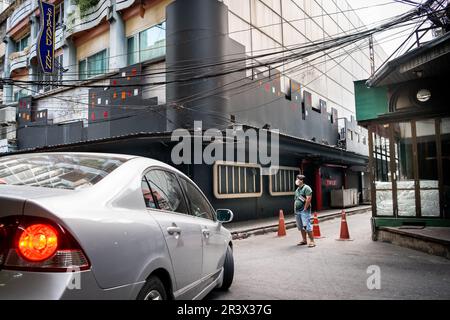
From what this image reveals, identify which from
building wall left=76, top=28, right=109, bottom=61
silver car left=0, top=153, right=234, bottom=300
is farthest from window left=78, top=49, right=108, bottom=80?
silver car left=0, top=153, right=234, bottom=300

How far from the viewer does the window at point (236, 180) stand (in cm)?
1523

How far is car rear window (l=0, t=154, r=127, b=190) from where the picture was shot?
2711 millimetres

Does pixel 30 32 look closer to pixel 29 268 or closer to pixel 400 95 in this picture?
pixel 400 95

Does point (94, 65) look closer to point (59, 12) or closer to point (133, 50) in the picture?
point (133, 50)

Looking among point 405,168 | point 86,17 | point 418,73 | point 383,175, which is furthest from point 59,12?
point 405,168

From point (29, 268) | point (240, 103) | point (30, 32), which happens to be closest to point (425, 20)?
point (240, 103)

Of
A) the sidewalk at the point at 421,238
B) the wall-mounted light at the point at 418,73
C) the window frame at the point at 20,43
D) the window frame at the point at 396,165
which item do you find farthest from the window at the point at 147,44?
the window frame at the point at 20,43

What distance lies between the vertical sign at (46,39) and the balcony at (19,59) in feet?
22.3

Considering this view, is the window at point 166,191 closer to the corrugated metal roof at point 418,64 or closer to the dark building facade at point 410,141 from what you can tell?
the corrugated metal roof at point 418,64

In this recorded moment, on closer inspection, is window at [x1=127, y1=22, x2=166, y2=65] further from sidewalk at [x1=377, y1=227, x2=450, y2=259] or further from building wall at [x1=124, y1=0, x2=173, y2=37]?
sidewalk at [x1=377, y1=227, x2=450, y2=259]

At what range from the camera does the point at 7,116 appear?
76.2ft

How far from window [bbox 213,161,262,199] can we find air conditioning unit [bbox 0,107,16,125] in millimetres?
15287

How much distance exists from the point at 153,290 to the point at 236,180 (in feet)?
→ 44.9

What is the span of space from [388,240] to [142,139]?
8.42 metres
